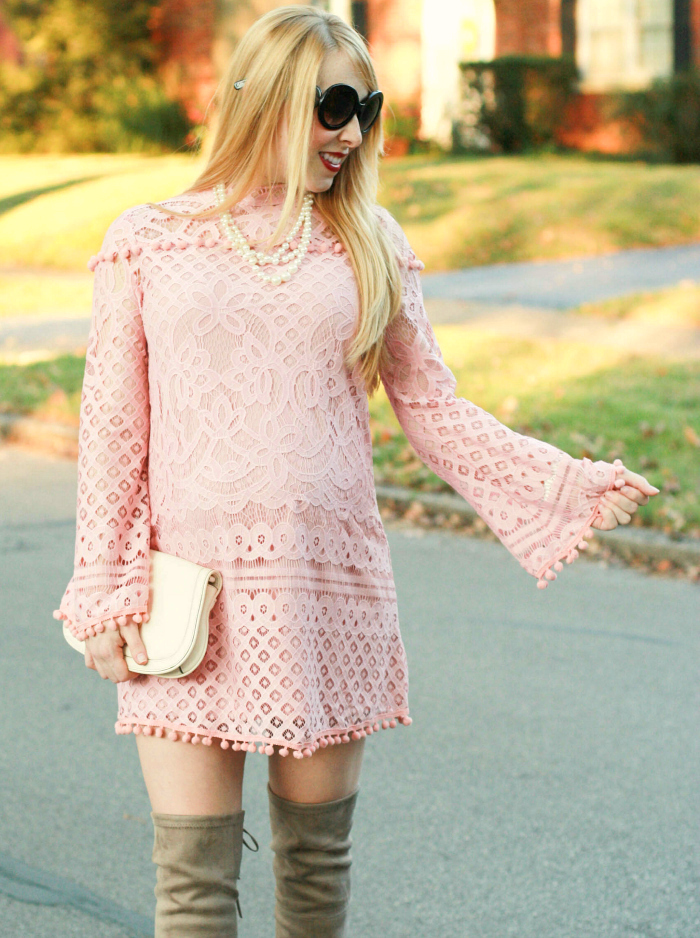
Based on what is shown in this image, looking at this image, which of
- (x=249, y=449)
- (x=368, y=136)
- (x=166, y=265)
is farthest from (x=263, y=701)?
(x=368, y=136)

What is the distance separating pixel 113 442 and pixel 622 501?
0.99 metres

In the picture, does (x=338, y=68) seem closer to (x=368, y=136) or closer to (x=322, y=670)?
(x=368, y=136)

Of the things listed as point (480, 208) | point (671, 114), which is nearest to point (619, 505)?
point (480, 208)

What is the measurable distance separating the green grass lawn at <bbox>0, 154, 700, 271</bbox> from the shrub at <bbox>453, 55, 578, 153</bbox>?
177 centimetres

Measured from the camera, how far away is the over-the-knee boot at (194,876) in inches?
88.7

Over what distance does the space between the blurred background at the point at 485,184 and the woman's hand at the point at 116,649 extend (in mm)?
1047

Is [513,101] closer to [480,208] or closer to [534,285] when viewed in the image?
[480,208]

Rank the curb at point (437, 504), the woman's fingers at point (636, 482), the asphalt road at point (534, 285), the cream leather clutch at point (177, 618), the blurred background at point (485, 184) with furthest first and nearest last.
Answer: the asphalt road at point (534, 285) < the blurred background at point (485, 184) < the curb at point (437, 504) < the woman's fingers at point (636, 482) < the cream leather clutch at point (177, 618)

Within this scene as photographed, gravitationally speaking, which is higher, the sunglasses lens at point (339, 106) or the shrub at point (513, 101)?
the shrub at point (513, 101)

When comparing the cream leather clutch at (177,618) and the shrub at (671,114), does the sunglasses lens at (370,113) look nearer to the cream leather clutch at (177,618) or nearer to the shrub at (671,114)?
the cream leather clutch at (177,618)

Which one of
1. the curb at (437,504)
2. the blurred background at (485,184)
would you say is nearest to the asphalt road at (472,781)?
the curb at (437,504)

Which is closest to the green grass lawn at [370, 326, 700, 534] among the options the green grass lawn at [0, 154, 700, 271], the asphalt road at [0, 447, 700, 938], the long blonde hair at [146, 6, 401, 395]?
the asphalt road at [0, 447, 700, 938]

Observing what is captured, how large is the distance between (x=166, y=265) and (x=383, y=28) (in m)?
20.9

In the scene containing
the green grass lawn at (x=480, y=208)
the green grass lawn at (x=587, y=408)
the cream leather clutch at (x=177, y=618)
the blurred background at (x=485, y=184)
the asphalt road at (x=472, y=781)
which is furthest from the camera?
the green grass lawn at (x=480, y=208)
